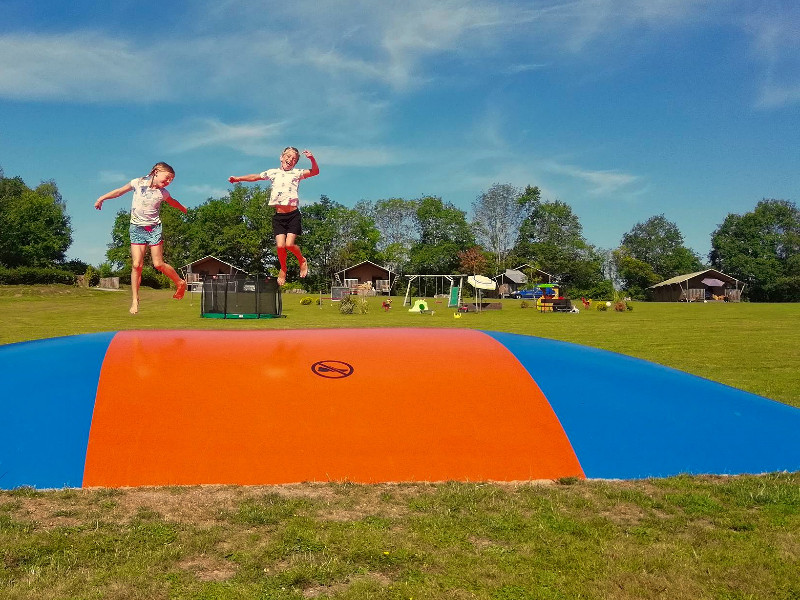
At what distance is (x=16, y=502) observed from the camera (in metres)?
5.23

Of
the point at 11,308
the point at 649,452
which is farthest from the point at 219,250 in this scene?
the point at 649,452

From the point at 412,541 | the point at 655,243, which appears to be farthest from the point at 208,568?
the point at 655,243

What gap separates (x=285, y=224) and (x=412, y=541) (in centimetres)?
661

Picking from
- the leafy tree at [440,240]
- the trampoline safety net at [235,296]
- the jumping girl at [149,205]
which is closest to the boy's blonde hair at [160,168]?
the jumping girl at [149,205]

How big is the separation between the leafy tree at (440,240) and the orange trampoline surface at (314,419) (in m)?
66.0

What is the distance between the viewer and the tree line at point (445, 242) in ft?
75.8

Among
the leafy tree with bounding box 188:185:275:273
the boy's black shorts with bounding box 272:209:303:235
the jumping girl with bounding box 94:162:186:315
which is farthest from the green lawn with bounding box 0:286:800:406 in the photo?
the jumping girl with bounding box 94:162:186:315

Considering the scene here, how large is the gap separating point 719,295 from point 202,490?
82.6m

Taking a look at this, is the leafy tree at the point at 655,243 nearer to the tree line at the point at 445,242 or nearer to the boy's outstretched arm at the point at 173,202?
the tree line at the point at 445,242

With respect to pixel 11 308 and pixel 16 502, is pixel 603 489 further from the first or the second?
pixel 11 308

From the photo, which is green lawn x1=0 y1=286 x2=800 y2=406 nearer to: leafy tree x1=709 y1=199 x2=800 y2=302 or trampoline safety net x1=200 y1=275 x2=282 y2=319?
trampoline safety net x1=200 y1=275 x2=282 y2=319

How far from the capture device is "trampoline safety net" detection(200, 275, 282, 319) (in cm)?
2417

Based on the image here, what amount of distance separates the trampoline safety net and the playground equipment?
1614 centimetres

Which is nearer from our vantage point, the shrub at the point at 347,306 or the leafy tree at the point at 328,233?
the leafy tree at the point at 328,233
